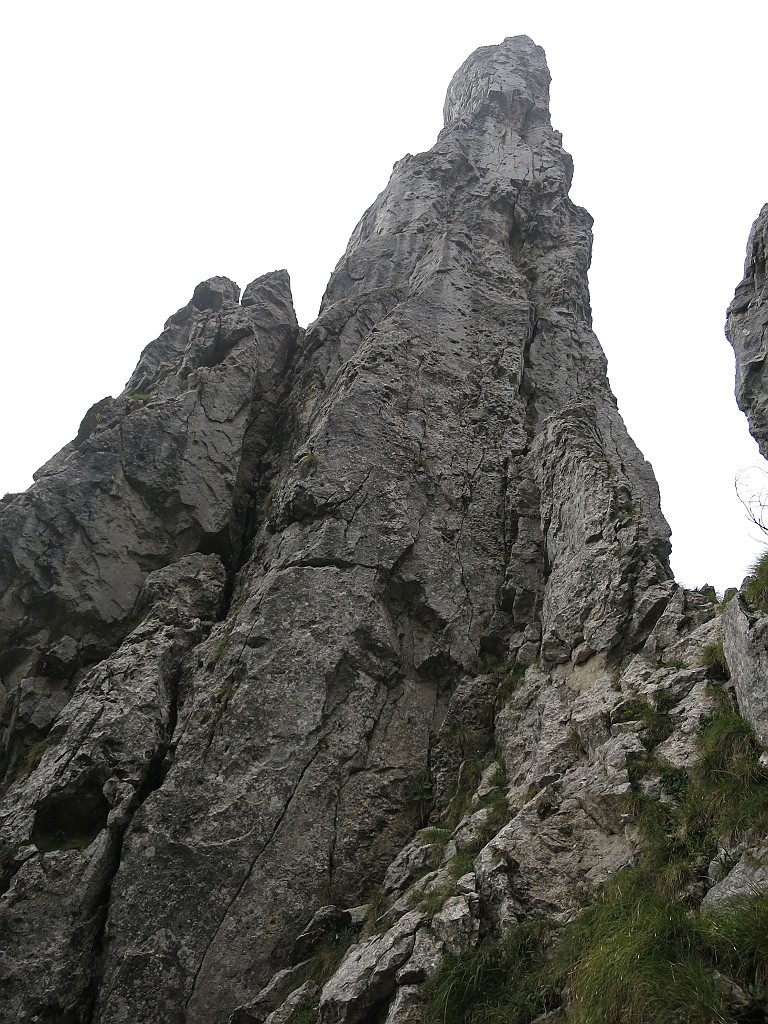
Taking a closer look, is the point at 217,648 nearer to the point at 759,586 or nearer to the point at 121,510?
the point at 121,510

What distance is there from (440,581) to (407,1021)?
30.8 ft

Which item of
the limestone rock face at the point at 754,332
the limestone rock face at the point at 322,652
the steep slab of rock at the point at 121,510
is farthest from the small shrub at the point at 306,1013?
the limestone rock face at the point at 754,332

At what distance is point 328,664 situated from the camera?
14.3 m

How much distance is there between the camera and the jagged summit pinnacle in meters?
38.9

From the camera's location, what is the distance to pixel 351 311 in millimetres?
25828

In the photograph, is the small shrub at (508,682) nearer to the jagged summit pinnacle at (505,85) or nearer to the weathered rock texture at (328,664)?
the weathered rock texture at (328,664)

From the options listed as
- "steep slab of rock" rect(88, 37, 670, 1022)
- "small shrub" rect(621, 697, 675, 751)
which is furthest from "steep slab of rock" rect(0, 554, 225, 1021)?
"small shrub" rect(621, 697, 675, 751)

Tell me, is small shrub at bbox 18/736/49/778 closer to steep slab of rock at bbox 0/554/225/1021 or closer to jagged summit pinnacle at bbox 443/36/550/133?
steep slab of rock at bbox 0/554/225/1021

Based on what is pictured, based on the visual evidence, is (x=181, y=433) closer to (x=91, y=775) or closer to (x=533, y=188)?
(x=91, y=775)

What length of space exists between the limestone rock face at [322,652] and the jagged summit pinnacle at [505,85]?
62.4ft

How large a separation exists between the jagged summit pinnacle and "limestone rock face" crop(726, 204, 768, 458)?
91.2ft

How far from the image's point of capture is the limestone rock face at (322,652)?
10906 millimetres

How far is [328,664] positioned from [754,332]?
10.4m

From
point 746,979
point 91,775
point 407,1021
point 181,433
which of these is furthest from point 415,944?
point 181,433
